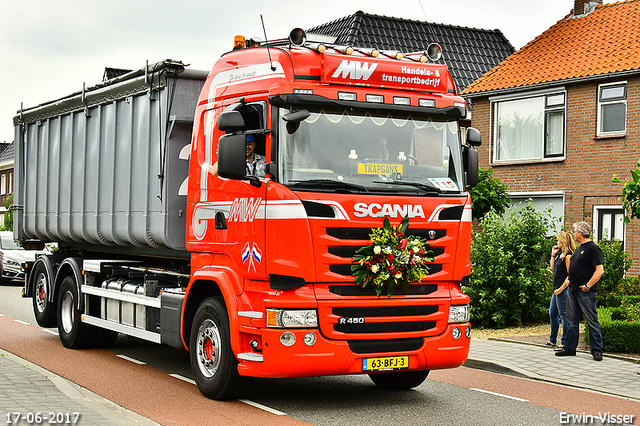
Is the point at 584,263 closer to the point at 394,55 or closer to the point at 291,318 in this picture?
the point at 394,55

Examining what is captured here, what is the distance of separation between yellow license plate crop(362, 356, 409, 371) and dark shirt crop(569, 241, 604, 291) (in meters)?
4.65

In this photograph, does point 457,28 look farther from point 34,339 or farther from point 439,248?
point 439,248

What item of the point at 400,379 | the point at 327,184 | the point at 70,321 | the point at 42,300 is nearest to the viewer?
the point at 327,184

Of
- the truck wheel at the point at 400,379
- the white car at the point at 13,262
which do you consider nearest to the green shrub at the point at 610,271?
the truck wheel at the point at 400,379

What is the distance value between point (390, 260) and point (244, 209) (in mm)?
1488

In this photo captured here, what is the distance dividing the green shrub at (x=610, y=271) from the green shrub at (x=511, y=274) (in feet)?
5.11

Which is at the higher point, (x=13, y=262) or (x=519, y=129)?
(x=519, y=129)

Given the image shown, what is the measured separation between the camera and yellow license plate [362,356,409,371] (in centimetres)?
730

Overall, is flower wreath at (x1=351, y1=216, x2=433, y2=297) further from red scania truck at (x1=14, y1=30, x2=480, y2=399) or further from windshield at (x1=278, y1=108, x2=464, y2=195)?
windshield at (x1=278, y1=108, x2=464, y2=195)

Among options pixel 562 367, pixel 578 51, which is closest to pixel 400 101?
pixel 562 367

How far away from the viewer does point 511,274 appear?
1398cm

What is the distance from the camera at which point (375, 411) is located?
757 cm

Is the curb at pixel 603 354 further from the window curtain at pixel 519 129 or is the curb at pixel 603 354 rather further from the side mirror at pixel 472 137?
the window curtain at pixel 519 129

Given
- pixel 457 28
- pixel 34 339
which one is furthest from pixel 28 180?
pixel 457 28
